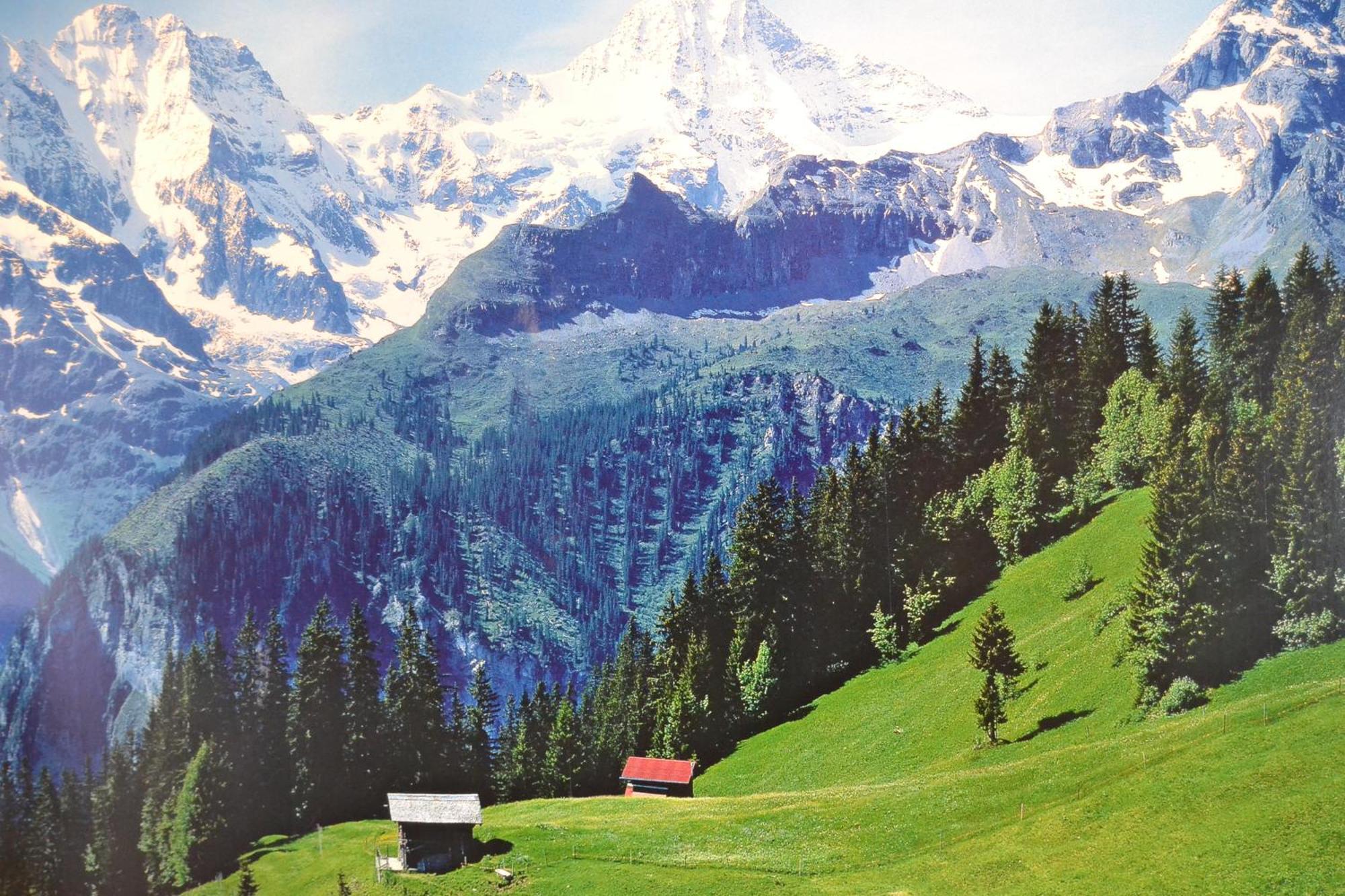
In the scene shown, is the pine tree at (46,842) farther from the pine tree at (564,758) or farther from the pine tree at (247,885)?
the pine tree at (564,758)

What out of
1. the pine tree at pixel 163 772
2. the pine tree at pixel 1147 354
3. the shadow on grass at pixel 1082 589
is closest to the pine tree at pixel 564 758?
the pine tree at pixel 163 772

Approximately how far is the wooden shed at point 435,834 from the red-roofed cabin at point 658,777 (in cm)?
2061

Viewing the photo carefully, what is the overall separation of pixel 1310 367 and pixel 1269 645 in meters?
29.5

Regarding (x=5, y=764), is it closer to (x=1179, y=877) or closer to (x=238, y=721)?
(x=238, y=721)

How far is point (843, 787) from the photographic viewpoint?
87.0m

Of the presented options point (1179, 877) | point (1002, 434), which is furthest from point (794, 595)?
point (1179, 877)

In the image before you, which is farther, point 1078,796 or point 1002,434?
point 1002,434

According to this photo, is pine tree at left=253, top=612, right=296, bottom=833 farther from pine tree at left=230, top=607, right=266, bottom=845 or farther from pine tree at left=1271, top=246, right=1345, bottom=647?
pine tree at left=1271, top=246, right=1345, bottom=647

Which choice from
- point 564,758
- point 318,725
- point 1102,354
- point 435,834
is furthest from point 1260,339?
point 318,725

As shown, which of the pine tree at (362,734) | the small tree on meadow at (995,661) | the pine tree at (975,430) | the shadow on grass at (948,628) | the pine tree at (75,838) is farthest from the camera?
the pine tree at (975,430)

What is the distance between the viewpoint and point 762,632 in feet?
414

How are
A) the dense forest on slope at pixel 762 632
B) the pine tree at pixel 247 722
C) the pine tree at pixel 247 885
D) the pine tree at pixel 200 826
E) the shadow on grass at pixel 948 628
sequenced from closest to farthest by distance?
the pine tree at pixel 247 885 < the shadow on grass at pixel 948 628 < the pine tree at pixel 200 826 < the dense forest on slope at pixel 762 632 < the pine tree at pixel 247 722

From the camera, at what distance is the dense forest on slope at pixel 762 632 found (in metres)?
120

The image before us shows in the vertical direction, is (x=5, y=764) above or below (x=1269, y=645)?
below
